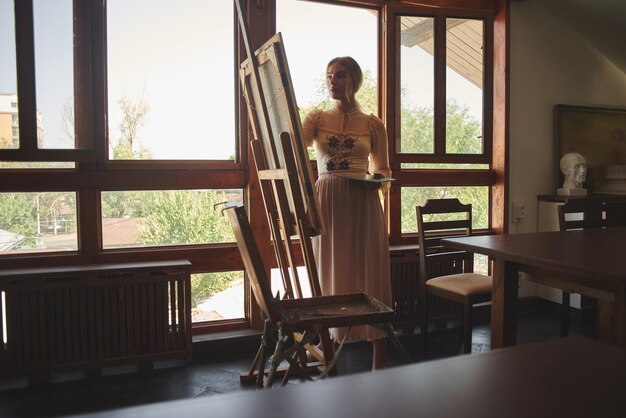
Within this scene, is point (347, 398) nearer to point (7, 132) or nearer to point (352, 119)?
point (352, 119)

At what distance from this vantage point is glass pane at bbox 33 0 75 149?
104 inches

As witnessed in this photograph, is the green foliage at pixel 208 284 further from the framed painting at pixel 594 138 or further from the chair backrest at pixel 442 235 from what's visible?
the framed painting at pixel 594 138

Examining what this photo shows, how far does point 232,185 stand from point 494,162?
6.72ft

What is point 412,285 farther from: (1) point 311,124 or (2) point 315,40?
(2) point 315,40

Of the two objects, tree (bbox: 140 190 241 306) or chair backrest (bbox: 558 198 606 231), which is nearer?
chair backrest (bbox: 558 198 606 231)

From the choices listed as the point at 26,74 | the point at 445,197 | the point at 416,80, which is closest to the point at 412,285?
the point at 445,197

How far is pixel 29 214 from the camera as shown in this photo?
2.86 meters

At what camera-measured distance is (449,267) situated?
143 inches

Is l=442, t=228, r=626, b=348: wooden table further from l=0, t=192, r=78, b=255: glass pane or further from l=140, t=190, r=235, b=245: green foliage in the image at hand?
l=0, t=192, r=78, b=255: glass pane

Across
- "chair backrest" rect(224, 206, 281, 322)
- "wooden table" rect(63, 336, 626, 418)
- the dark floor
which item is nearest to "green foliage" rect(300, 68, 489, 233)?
the dark floor

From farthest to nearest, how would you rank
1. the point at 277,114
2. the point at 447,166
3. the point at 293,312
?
the point at 447,166, the point at 277,114, the point at 293,312

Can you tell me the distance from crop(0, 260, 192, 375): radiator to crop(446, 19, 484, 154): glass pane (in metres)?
2.14

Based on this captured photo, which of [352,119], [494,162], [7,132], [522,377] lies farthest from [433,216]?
[522,377]

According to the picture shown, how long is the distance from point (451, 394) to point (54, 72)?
268 cm
